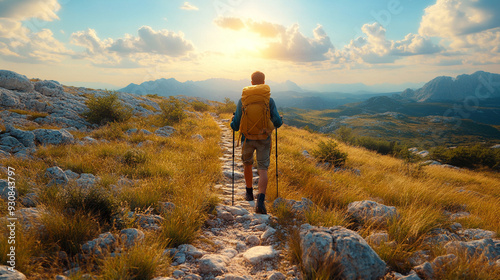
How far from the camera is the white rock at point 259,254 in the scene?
10.4 ft

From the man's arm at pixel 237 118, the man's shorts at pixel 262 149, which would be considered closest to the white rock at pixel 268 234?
the man's shorts at pixel 262 149

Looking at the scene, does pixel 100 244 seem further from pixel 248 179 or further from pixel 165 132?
pixel 165 132

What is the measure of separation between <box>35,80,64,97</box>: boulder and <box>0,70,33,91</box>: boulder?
118 cm

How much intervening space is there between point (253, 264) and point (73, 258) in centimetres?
228

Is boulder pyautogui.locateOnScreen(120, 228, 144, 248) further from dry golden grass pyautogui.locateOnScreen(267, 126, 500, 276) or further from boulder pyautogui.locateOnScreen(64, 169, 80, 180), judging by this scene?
boulder pyautogui.locateOnScreen(64, 169, 80, 180)

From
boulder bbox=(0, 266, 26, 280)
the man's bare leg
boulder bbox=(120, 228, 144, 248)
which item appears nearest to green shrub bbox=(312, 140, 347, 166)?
the man's bare leg

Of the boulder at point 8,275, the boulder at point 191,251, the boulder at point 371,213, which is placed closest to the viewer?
the boulder at point 8,275

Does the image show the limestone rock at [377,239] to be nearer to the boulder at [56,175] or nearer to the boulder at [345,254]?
the boulder at [345,254]

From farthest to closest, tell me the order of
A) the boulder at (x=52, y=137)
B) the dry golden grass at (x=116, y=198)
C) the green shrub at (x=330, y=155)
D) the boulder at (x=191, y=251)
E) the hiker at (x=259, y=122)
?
the green shrub at (x=330, y=155), the boulder at (x=52, y=137), the hiker at (x=259, y=122), the boulder at (x=191, y=251), the dry golden grass at (x=116, y=198)

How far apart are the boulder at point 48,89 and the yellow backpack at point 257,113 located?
70.0 feet

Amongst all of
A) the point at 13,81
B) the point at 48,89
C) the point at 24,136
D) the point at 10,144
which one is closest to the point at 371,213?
the point at 10,144

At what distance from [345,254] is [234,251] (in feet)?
5.48

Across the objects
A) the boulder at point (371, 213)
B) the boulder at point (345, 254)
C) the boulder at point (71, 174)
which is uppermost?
the boulder at point (71, 174)

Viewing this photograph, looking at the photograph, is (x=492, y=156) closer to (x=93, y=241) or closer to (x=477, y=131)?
(x=93, y=241)
